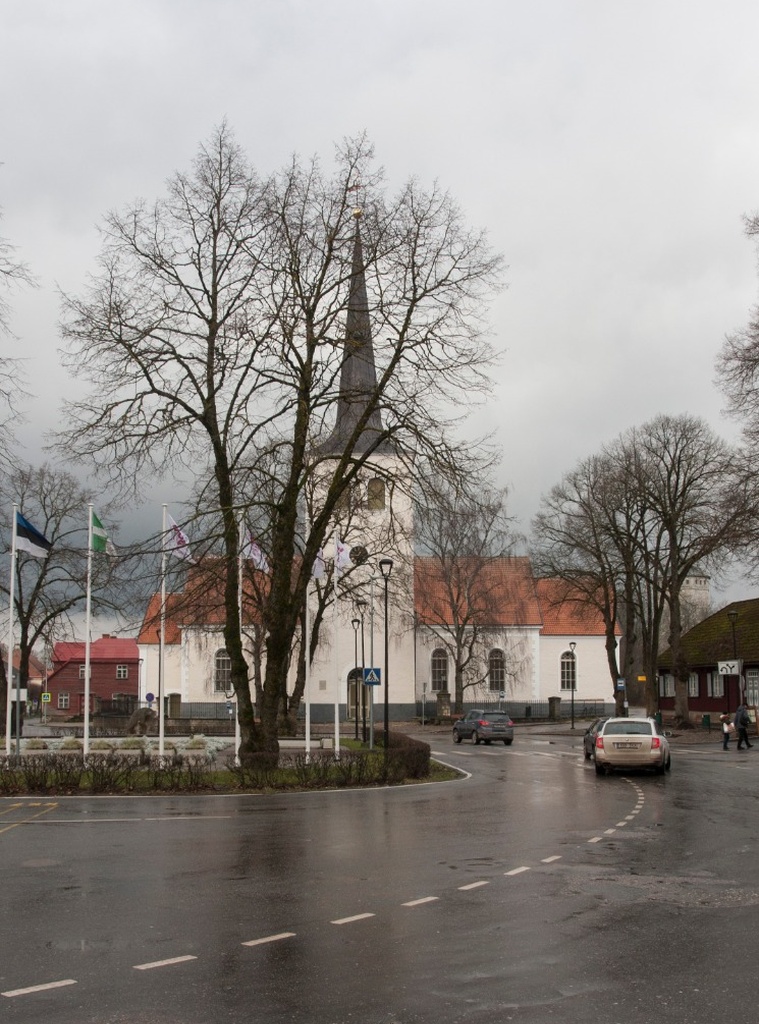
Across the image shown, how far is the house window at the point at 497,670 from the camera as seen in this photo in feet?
271

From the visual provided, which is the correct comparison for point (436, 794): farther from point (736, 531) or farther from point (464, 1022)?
point (464, 1022)

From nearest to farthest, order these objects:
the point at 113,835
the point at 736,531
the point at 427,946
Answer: the point at 427,946, the point at 113,835, the point at 736,531

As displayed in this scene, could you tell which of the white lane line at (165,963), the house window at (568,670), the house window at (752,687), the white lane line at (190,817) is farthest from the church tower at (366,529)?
the white lane line at (165,963)

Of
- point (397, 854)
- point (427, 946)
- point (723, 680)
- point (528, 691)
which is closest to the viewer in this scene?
point (427, 946)

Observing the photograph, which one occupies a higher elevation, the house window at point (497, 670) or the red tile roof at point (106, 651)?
the red tile roof at point (106, 651)

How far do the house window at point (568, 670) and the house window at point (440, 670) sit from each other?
29.7 feet

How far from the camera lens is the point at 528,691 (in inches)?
3216

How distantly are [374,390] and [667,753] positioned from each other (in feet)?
41.5

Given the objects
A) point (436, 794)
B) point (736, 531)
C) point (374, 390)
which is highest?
point (374, 390)

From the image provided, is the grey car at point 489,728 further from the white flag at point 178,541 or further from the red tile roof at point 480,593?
the white flag at point 178,541

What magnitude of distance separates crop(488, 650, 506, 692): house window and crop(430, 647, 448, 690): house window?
3353 mm

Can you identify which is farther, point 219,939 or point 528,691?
point 528,691

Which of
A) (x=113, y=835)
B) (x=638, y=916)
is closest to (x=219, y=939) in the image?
(x=638, y=916)

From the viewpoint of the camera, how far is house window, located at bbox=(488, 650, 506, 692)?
271 feet
